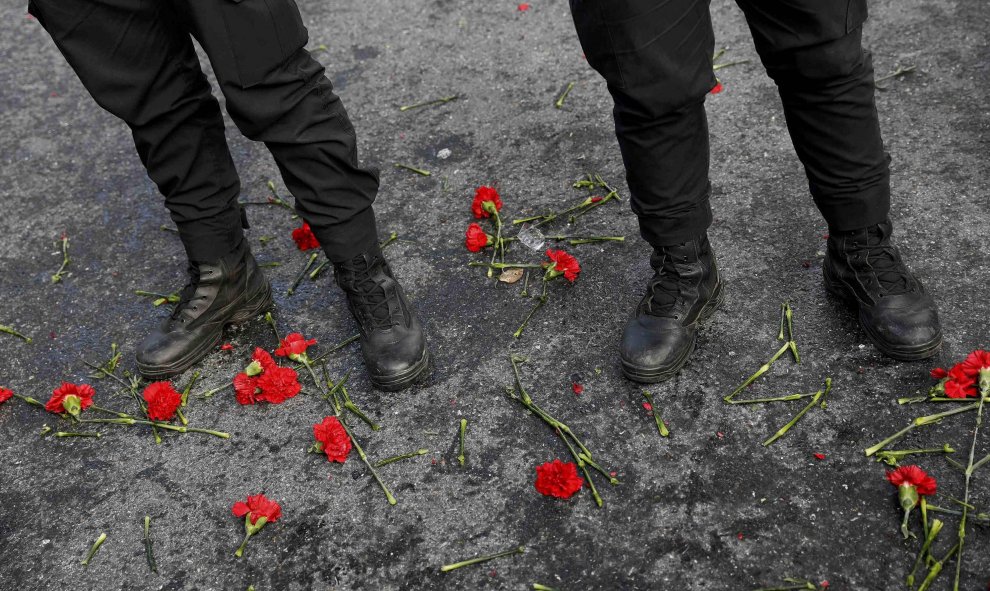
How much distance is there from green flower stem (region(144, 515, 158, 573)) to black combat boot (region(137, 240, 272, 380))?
0.56m

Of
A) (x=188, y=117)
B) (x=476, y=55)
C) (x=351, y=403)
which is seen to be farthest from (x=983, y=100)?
(x=188, y=117)

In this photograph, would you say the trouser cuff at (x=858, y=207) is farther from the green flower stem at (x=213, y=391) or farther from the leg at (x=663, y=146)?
the green flower stem at (x=213, y=391)

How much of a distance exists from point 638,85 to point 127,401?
177 cm

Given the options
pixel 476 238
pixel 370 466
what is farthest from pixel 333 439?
pixel 476 238

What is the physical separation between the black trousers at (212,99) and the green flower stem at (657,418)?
0.91 m

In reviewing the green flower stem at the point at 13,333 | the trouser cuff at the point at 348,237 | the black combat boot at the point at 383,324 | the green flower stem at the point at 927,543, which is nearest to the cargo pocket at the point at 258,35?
the trouser cuff at the point at 348,237

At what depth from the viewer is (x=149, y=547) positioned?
2119mm

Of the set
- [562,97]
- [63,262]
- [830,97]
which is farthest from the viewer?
[562,97]

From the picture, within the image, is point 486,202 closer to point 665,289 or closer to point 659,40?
point 665,289

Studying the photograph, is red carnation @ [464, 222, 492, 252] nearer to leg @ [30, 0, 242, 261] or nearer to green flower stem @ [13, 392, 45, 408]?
leg @ [30, 0, 242, 261]

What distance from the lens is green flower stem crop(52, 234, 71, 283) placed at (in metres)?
3.12

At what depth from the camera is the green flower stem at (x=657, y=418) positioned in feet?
7.10

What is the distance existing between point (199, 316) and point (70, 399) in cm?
43

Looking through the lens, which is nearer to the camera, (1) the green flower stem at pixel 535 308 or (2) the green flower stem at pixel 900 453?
(2) the green flower stem at pixel 900 453
